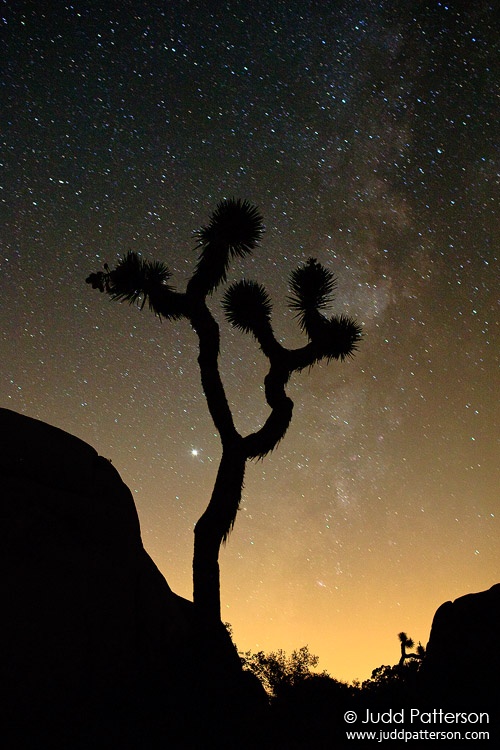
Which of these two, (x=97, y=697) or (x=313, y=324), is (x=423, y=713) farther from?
(x=313, y=324)

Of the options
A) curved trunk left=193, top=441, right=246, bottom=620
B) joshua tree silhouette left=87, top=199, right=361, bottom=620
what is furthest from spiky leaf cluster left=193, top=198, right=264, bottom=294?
curved trunk left=193, top=441, right=246, bottom=620

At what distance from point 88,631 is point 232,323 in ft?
21.0

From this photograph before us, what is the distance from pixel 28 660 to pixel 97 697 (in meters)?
1.11

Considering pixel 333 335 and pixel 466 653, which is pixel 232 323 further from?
pixel 466 653

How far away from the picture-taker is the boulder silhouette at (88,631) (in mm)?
6457

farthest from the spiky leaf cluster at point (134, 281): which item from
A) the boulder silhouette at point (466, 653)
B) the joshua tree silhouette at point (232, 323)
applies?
the boulder silhouette at point (466, 653)

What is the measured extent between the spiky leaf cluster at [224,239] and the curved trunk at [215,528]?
344 cm

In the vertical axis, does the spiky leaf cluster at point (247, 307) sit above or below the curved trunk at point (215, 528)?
above

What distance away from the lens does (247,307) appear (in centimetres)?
1059

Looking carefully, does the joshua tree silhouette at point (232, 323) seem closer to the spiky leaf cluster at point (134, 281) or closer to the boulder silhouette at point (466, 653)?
the spiky leaf cluster at point (134, 281)

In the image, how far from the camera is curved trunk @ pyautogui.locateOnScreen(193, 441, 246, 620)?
8.13 m

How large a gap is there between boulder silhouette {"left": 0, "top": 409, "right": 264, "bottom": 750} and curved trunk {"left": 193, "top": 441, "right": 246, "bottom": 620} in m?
0.38

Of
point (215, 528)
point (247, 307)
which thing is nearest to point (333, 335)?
point (247, 307)

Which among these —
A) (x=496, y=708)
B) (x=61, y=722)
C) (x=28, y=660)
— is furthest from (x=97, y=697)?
(x=496, y=708)
